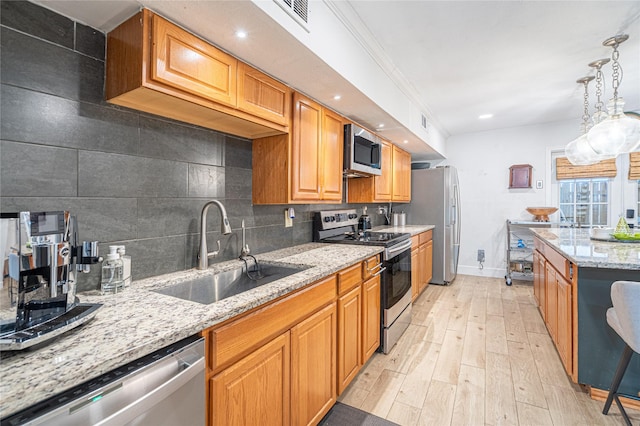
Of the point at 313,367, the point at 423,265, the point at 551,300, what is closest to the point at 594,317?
the point at 551,300

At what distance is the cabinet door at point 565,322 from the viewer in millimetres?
1939

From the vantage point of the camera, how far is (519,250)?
4.57 meters

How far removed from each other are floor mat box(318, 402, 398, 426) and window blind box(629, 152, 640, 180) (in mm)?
4734

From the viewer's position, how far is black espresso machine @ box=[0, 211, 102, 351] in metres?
0.75

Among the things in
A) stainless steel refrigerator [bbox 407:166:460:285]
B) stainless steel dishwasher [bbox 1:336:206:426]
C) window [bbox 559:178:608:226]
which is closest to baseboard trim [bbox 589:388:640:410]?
stainless steel dishwasher [bbox 1:336:206:426]

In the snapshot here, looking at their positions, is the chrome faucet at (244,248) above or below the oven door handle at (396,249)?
above

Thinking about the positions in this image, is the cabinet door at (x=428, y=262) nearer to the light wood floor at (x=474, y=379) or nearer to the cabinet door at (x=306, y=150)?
the light wood floor at (x=474, y=379)

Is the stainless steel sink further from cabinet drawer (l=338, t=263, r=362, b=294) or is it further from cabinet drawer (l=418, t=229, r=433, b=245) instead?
cabinet drawer (l=418, t=229, r=433, b=245)

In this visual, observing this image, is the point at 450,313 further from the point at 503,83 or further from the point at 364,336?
the point at 503,83

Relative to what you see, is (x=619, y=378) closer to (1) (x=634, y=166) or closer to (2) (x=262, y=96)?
(2) (x=262, y=96)

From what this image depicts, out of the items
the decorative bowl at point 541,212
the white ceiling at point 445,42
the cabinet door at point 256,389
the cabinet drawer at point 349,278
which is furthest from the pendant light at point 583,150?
the cabinet door at point 256,389

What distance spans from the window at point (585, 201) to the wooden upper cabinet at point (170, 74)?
5.05 meters

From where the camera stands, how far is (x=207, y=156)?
1720mm

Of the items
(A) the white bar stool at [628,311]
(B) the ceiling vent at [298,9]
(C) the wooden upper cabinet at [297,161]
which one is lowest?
(A) the white bar stool at [628,311]
